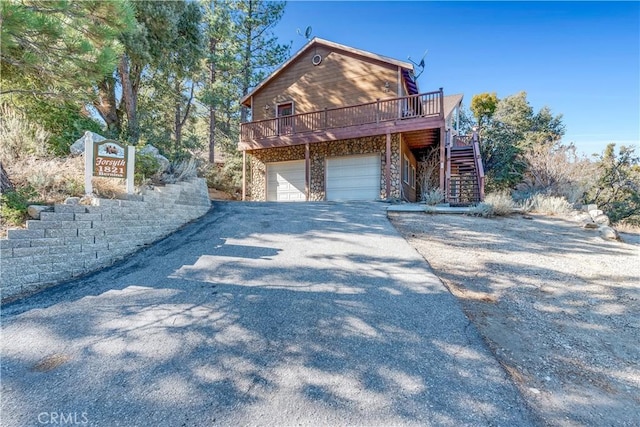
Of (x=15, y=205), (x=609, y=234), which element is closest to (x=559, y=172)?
(x=609, y=234)

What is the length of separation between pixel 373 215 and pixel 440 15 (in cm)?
887

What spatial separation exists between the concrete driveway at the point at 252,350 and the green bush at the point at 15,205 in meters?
1.14

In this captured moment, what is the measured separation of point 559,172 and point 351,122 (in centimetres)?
929

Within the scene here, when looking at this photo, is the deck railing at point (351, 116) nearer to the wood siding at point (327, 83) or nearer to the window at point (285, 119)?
the window at point (285, 119)

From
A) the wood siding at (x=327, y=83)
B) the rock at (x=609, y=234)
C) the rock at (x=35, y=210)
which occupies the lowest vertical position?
the rock at (x=609, y=234)

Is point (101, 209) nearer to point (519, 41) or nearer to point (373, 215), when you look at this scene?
point (373, 215)

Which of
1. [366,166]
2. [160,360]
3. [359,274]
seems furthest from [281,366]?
[366,166]

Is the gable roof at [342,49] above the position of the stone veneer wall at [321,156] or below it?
above

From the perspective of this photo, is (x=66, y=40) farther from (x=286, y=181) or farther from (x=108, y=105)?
(x=286, y=181)

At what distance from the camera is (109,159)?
5.02 m

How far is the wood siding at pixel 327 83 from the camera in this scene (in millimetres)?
11953

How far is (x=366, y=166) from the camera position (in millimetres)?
12055

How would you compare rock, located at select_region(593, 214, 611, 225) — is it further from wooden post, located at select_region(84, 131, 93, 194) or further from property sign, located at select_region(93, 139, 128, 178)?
wooden post, located at select_region(84, 131, 93, 194)

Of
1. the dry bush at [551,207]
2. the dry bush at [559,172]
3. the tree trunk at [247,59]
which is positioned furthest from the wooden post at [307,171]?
the dry bush at [559,172]
